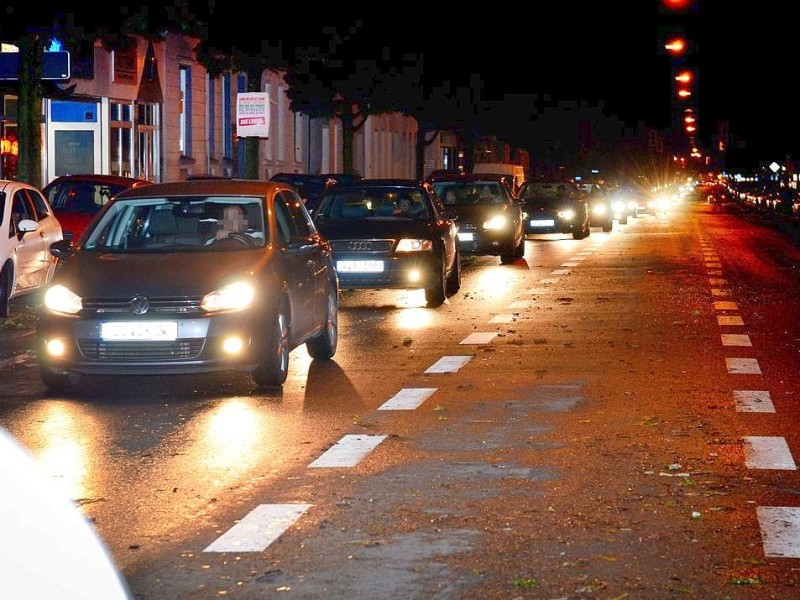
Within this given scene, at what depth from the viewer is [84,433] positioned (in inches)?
396

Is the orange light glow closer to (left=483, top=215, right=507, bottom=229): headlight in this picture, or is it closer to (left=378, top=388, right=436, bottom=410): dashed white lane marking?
(left=483, top=215, right=507, bottom=229): headlight

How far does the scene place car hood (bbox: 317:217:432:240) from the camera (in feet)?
67.0

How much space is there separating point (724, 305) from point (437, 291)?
333 centimetres

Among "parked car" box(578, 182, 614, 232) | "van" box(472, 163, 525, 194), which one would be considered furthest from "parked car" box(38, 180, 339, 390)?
"van" box(472, 163, 525, 194)

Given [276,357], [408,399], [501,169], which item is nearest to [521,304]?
[276,357]

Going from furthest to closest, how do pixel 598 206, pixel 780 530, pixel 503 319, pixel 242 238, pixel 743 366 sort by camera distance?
pixel 598 206 → pixel 503 319 → pixel 743 366 → pixel 242 238 → pixel 780 530

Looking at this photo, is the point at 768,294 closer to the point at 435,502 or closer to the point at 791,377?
the point at 791,377

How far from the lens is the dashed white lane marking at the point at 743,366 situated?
1321 centimetres

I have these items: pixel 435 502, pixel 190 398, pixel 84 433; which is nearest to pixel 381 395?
pixel 190 398

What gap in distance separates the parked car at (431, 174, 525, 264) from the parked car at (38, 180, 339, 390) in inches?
650

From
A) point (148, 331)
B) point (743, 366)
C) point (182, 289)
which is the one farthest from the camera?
point (743, 366)

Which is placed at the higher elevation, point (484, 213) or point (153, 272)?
point (153, 272)

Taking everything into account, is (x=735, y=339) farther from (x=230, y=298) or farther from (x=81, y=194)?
(x=81, y=194)

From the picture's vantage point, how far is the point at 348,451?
932cm
